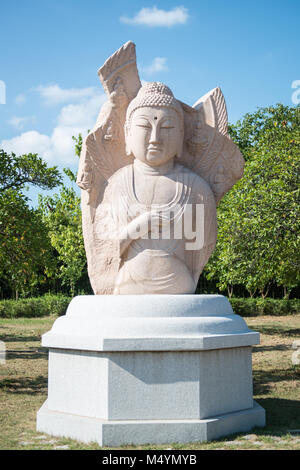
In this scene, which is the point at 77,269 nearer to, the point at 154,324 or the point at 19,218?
the point at 19,218

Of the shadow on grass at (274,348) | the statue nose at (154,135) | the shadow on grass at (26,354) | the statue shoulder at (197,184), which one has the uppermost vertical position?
the statue nose at (154,135)

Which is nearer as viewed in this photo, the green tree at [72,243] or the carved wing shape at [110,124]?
the carved wing shape at [110,124]

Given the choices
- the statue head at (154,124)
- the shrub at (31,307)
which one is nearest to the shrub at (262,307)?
the shrub at (31,307)

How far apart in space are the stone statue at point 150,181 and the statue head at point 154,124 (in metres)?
0.01

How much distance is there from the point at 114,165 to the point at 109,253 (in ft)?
3.70

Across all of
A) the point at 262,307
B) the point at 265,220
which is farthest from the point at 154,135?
the point at 262,307

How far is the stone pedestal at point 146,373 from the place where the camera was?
5.02 meters

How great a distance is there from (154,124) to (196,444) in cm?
352

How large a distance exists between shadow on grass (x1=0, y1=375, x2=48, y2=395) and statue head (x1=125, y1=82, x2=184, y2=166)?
4.31 meters

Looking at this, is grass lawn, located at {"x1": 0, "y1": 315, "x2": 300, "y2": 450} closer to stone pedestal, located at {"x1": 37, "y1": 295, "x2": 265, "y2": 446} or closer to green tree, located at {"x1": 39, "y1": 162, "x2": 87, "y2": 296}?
stone pedestal, located at {"x1": 37, "y1": 295, "x2": 265, "y2": 446}

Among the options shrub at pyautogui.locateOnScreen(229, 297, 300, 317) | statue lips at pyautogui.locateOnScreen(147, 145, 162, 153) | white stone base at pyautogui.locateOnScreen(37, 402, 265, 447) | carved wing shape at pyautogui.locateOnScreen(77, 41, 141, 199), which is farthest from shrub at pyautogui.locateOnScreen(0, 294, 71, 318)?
white stone base at pyautogui.locateOnScreen(37, 402, 265, 447)

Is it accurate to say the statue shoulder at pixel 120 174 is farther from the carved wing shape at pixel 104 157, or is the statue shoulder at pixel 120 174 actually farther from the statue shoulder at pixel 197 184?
the statue shoulder at pixel 197 184

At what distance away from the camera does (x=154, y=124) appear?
605 cm
